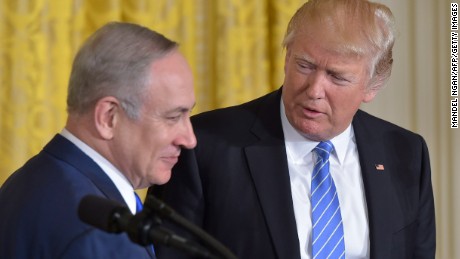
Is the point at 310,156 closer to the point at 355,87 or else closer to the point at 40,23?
the point at 355,87

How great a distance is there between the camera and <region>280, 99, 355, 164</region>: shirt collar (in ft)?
7.30

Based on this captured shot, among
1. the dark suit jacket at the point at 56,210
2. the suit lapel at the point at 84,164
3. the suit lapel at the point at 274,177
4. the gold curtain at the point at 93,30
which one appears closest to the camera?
the dark suit jacket at the point at 56,210

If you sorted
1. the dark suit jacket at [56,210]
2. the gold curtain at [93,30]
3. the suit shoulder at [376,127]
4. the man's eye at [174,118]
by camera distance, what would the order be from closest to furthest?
the dark suit jacket at [56,210]
the man's eye at [174,118]
the suit shoulder at [376,127]
the gold curtain at [93,30]

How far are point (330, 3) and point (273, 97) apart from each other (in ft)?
0.98

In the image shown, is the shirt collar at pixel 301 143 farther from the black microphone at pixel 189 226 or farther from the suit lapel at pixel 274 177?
the black microphone at pixel 189 226

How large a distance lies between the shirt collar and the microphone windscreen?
1.07 metres

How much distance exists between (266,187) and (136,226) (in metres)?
1.04

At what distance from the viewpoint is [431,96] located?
3492 mm

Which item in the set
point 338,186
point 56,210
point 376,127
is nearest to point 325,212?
point 338,186

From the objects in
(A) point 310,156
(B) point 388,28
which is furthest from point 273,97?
(B) point 388,28

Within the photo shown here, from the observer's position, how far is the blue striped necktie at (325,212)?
2123mm

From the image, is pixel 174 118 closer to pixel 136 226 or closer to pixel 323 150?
Answer: pixel 136 226

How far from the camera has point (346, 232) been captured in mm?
2188

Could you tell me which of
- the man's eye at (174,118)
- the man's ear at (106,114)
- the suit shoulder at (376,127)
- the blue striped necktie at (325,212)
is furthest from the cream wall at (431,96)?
the man's ear at (106,114)
